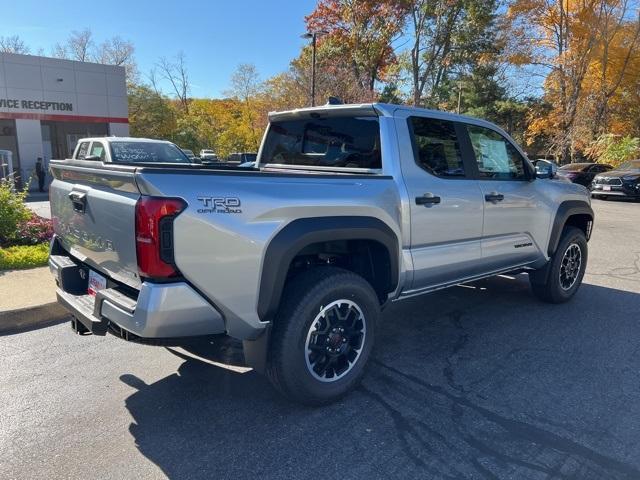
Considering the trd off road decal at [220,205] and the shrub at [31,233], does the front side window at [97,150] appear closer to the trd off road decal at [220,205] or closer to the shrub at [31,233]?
the shrub at [31,233]

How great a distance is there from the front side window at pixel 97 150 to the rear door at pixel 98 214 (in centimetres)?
917

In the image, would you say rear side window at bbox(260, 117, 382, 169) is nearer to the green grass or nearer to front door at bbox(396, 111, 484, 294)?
front door at bbox(396, 111, 484, 294)

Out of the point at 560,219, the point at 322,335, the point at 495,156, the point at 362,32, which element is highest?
the point at 362,32

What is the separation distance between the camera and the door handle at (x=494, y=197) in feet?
14.1

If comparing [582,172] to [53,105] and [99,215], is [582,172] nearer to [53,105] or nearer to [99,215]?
[99,215]

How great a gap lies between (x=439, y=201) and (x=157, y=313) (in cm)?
231

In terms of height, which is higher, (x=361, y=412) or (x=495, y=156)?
(x=495, y=156)

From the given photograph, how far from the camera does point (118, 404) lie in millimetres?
3209

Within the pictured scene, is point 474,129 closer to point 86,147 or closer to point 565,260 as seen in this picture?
point 565,260

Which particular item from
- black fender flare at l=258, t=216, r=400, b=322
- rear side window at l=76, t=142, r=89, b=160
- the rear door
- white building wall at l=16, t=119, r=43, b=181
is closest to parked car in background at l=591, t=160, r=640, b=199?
rear side window at l=76, t=142, r=89, b=160

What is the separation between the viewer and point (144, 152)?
11656 mm

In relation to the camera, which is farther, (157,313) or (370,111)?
(370,111)

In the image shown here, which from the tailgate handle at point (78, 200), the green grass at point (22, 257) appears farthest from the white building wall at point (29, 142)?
the tailgate handle at point (78, 200)

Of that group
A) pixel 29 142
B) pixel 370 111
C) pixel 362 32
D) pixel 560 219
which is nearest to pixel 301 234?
pixel 370 111
